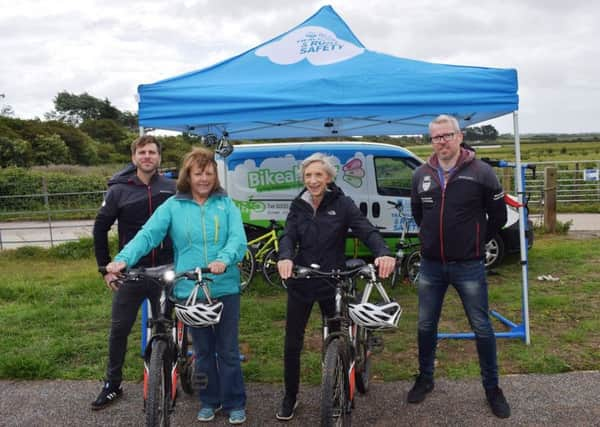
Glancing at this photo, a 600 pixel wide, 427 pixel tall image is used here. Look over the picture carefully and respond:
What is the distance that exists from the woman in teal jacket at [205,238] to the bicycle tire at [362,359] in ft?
2.63

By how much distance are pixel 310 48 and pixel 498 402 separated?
3.74m

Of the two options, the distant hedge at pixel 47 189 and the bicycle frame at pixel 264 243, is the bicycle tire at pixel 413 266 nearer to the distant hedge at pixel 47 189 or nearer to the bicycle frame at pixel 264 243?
the bicycle frame at pixel 264 243

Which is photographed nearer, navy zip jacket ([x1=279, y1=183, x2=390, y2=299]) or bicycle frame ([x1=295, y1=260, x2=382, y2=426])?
bicycle frame ([x1=295, y1=260, x2=382, y2=426])

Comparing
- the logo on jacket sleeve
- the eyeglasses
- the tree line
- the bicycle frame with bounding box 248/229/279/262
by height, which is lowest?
the bicycle frame with bounding box 248/229/279/262

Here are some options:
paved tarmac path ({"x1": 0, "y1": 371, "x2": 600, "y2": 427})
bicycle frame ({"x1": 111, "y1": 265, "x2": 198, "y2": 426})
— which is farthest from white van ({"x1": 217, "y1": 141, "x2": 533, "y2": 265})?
bicycle frame ({"x1": 111, "y1": 265, "x2": 198, "y2": 426})

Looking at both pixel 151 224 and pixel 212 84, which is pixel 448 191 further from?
pixel 212 84

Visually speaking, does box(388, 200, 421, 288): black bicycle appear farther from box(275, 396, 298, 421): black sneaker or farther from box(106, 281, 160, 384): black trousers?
box(106, 281, 160, 384): black trousers

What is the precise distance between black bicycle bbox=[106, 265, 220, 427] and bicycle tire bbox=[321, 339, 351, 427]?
677mm

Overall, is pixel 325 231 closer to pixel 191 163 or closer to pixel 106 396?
pixel 191 163

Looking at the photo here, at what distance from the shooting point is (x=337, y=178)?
25.8 ft

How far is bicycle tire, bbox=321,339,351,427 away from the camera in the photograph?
2.82 m

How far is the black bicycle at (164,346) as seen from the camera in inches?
111

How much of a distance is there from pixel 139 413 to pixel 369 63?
142 inches

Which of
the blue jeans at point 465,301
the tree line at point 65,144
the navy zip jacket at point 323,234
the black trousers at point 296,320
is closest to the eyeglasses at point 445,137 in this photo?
the navy zip jacket at point 323,234
